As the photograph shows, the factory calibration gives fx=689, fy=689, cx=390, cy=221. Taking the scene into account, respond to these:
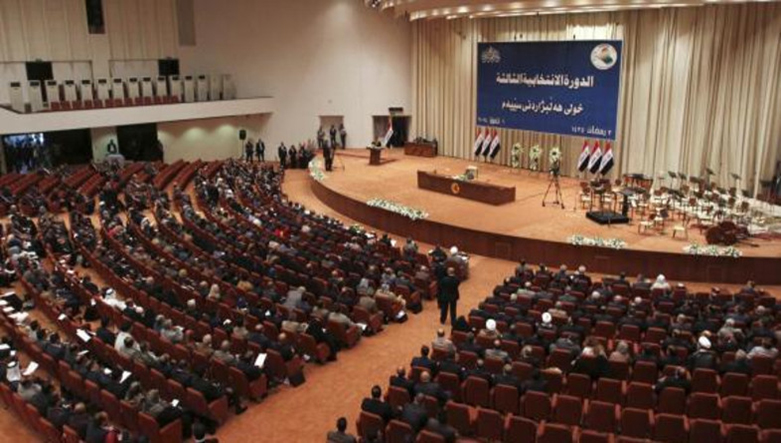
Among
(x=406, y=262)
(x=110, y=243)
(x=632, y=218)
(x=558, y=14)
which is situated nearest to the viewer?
(x=406, y=262)

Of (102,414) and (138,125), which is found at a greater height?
(138,125)

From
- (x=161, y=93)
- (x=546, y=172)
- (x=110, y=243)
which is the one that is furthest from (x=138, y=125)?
(x=546, y=172)

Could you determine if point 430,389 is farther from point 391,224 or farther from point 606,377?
point 391,224

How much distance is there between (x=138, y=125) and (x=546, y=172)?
1791 centimetres

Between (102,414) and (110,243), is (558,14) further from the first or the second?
(102,414)

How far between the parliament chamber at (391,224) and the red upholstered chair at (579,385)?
0.13 feet

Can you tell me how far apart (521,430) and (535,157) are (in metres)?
17.3

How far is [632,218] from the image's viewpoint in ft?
59.3

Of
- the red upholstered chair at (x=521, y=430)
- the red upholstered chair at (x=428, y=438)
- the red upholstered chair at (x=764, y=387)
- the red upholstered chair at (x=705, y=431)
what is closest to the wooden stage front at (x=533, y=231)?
the red upholstered chair at (x=764, y=387)

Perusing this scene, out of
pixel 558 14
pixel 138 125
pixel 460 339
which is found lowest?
pixel 460 339

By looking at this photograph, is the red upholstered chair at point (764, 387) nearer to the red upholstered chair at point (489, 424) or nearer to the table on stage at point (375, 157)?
the red upholstered chair at point (489, 424)

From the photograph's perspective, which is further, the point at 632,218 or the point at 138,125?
the point at 138,125

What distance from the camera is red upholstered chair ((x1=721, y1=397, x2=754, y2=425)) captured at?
26.0 feet

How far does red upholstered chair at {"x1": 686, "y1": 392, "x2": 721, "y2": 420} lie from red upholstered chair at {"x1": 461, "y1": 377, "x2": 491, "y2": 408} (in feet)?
7.87
